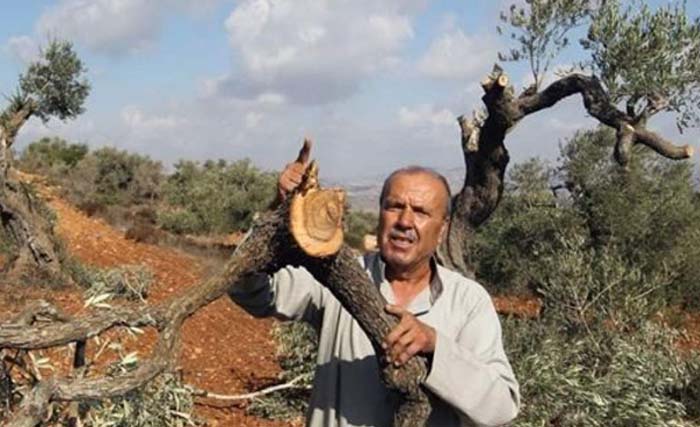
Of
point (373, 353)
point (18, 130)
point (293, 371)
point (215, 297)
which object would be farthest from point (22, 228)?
point (373, 353)

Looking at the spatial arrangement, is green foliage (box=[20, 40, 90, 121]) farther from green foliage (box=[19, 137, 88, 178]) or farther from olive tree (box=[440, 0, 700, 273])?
green foliage (box=[19, 137, 88, 178])

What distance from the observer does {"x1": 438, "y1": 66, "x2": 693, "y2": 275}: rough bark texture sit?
26.7ft

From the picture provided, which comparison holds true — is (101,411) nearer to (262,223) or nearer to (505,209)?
(262,223)

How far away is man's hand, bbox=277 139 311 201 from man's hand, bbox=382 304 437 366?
493mm

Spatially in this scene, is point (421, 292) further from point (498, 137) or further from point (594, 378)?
point (498, 137)

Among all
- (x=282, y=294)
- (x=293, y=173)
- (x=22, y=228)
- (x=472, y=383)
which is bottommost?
(x=472, y=383)

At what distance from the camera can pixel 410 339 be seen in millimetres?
2400

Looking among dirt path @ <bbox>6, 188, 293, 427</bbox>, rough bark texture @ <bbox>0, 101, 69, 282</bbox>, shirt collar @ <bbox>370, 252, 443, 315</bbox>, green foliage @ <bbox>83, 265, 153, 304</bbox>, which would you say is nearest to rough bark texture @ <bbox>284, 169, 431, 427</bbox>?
shirt collar @ <bbox>370, 252, 443, 315</bbox>

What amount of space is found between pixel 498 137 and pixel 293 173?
6.32 metres

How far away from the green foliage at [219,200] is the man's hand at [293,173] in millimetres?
19904

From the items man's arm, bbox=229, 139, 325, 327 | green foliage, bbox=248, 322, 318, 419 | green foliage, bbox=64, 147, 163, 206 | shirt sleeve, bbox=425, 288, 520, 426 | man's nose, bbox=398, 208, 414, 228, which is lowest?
green foliage, bbox=248, 322, 318, 419

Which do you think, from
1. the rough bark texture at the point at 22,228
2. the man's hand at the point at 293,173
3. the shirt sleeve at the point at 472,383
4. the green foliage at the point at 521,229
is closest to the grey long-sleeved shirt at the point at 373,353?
the shirt sleeve at the point at 472,383

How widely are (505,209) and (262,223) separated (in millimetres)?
12007

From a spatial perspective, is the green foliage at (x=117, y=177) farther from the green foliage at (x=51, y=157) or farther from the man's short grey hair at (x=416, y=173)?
the man's short grey hair at (x=416, y=173)
